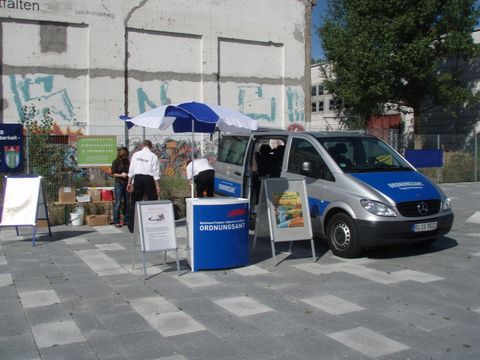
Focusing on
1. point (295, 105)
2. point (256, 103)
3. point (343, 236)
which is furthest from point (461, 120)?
point (343, 236)

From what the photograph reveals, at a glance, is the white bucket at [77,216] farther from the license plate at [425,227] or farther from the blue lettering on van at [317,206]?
the license plate at [425,227]

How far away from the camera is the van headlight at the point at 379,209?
7988 millimetres

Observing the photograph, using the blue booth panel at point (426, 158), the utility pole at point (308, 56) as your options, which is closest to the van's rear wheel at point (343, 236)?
the blue booth panel at point (426, 158)

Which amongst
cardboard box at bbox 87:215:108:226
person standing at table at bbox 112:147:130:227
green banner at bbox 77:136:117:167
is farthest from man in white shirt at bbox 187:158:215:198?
green banner at bbox 77:136:117:167

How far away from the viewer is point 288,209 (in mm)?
8250

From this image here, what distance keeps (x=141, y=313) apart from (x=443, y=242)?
20.1 feet

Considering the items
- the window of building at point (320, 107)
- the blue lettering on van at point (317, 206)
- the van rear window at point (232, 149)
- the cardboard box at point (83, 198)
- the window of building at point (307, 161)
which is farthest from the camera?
the window of building at point (320, 107)

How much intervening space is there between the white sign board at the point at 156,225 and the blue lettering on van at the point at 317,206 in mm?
2423

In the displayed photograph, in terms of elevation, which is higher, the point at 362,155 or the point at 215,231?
the point at 362,155

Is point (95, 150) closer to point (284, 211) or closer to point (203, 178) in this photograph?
point (203, 178)

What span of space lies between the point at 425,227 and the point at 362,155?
1.60 meters

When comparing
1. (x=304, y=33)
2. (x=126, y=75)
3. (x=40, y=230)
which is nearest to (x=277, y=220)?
(x=40, y=230)

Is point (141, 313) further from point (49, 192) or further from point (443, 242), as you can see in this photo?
point (49, 192)

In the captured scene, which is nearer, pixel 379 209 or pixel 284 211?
pixel 379 209
